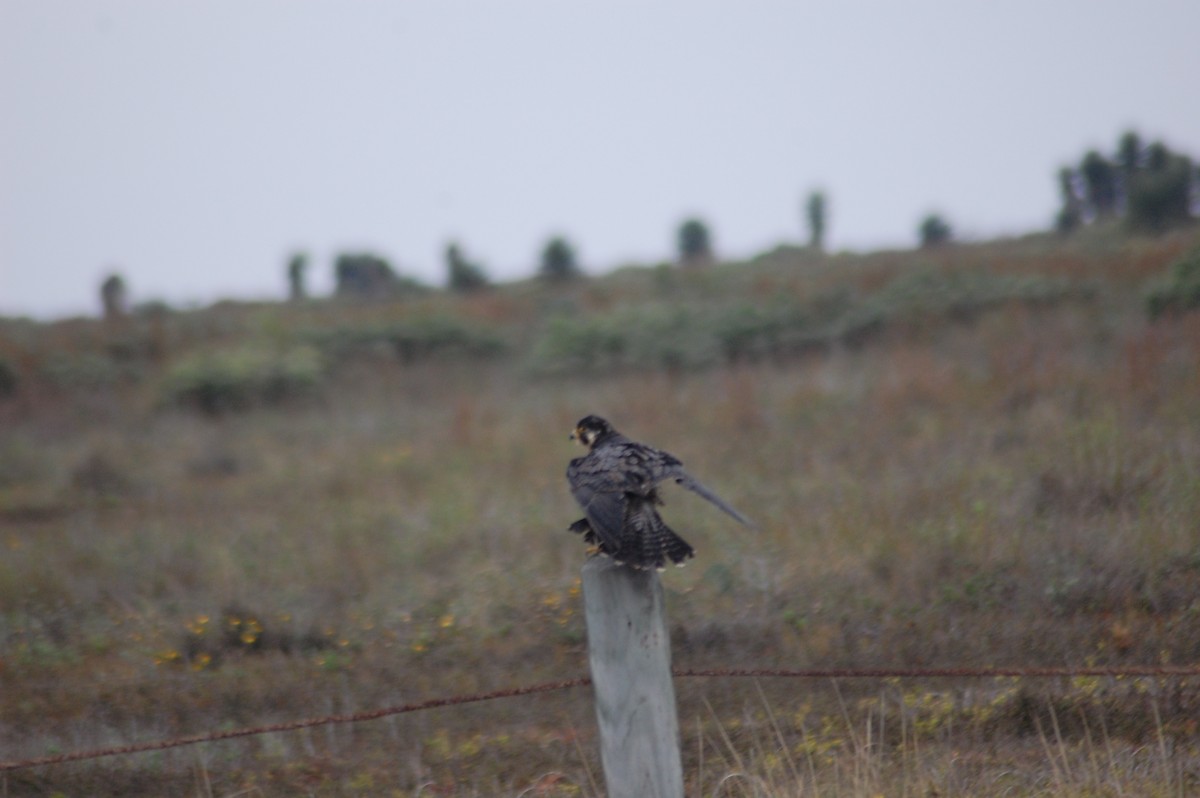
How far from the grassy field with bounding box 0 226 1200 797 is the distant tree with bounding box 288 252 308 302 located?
15739mm

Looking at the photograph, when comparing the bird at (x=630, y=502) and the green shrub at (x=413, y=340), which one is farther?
the green shrub at (x=413, y=340)

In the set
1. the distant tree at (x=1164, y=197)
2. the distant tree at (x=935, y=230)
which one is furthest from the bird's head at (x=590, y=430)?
the distant tree at (x=935, y=230)

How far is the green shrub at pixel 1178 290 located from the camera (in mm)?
15562

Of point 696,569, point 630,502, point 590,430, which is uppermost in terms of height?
point 590,430

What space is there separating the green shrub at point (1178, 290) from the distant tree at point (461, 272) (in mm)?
20482

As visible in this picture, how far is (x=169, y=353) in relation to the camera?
24.4m

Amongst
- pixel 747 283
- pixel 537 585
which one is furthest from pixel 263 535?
pixel 747 283

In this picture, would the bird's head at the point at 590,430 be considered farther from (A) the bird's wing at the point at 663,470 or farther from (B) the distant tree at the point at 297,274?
(B) the distant tree at the point at 297,274

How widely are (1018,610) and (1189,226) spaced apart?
21286 millimetres

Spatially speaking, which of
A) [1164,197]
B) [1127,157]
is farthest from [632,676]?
[1127,157]

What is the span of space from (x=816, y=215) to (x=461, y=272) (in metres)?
12.3

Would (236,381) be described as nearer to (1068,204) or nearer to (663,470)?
(663,470)

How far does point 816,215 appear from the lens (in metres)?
36.2

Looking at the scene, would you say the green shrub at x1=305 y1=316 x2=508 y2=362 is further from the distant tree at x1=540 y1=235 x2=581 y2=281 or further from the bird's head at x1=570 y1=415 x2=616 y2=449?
the bird's head at x1=570 y1=415 x2=616 y2=449
